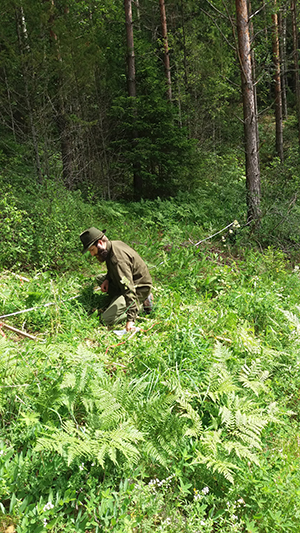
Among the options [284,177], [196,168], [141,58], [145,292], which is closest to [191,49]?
[141,58]

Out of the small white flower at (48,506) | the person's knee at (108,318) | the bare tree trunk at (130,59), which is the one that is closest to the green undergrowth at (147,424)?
the small white flower at (48,506)

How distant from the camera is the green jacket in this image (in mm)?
4680

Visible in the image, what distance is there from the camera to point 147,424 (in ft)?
9.43

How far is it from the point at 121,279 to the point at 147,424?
2150 millimetres

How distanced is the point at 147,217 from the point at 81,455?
6.88 metres

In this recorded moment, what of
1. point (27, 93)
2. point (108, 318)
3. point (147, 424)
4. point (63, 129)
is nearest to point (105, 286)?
point (108, 318)

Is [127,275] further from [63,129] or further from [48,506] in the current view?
[63,129]

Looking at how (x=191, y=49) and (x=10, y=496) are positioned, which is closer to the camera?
(x=10, y=496)

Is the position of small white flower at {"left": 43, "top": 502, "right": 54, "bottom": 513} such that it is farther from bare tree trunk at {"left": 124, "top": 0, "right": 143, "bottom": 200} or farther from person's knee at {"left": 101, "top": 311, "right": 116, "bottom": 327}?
bare tree trunk at {"left": 124, "top": 0, "right": 143, "bottom": 200}

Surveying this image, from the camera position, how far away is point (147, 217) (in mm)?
8820

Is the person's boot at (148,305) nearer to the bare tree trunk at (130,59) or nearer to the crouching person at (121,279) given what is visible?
the crouching person at (121,279)

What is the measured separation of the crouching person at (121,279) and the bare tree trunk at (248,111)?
430 cm

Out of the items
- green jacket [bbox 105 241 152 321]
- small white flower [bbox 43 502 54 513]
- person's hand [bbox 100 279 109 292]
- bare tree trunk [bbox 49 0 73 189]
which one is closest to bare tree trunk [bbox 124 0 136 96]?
bare tree trunk [bbox 49 0 73 189]

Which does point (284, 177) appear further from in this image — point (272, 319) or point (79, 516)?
point (79, 516)
